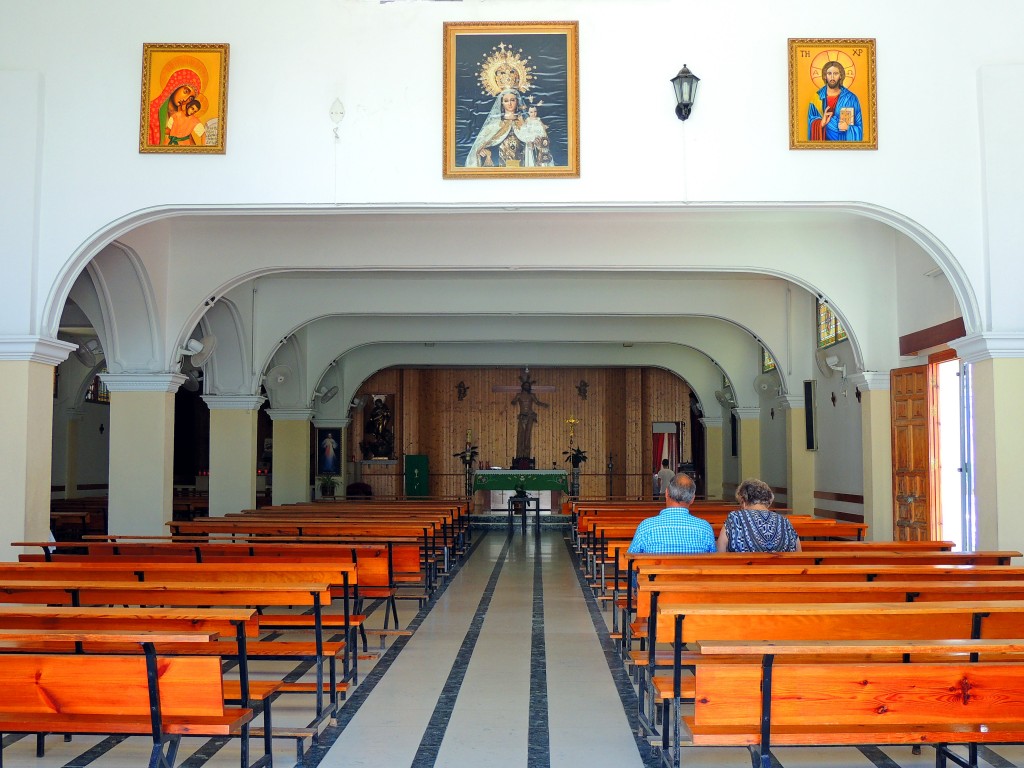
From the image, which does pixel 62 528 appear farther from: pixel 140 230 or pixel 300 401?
pixel 140 230

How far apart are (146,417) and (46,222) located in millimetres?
3521

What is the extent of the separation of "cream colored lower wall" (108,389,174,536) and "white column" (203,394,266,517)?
9.54 ft

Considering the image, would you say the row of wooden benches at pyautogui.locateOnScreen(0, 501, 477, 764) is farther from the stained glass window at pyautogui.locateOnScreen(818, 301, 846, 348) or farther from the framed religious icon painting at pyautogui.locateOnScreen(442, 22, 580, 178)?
the stained glass window at pyautogui.locateOnScreen(818, 301, 846, 348)

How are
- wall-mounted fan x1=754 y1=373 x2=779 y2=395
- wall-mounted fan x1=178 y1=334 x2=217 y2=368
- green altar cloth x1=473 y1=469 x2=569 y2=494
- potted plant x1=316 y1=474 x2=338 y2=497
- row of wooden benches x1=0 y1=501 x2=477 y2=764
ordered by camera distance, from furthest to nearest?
potted plant x1=316 y1=474 x2=338 y2=497
green altar cloth x1=473 y1=469 x2=569 y2=494
wall-mounted fan x1=754 y1=373 x2=779 y2=395
wall-mounted fan x1=178 y1=334 x2=217 y2=368
row of wooden benches x1=0 y1=501 x2=477 y2=764

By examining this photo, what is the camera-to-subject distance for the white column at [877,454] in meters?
10.4

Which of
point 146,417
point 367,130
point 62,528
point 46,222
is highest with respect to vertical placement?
point 367,130

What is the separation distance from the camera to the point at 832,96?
7.57 meters

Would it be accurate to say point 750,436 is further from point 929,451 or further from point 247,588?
point 247,588

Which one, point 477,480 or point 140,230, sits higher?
point 140,230

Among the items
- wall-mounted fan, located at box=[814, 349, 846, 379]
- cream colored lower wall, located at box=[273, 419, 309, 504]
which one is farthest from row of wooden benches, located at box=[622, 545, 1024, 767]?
cream colored lower wall, located at box=[273, 419, 309, 504]

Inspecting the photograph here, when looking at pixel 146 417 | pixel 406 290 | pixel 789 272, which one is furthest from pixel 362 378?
pixel 789 272

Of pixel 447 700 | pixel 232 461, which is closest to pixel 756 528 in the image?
pixel 447 700

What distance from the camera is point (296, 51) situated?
7.76 m

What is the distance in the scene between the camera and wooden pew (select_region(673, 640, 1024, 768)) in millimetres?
3467
